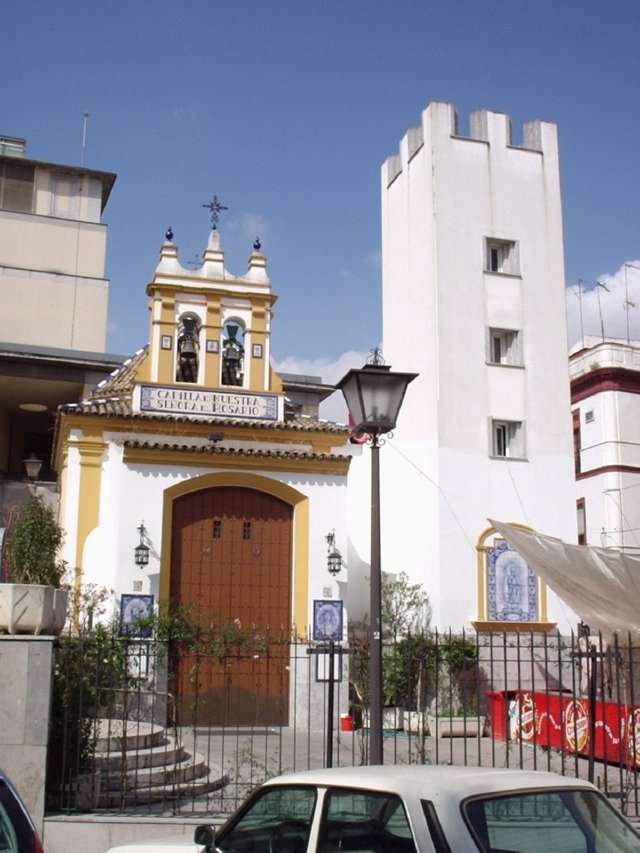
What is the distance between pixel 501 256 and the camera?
23938mm

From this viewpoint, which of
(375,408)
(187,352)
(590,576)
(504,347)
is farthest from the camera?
(504,347)

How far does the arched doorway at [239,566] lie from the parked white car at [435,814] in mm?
12619

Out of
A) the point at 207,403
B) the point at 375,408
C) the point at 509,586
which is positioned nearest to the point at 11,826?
the point at 375,408

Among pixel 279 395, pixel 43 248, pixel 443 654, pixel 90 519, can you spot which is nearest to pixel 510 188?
pixel 279 395

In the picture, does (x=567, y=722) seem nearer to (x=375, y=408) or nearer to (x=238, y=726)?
(x=238, y=726)

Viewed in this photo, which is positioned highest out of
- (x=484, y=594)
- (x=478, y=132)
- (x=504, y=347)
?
(x=478, y=132)

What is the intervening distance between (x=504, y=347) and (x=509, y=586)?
5.82 m

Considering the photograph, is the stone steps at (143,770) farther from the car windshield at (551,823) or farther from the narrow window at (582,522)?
the narrow window at (582,522)

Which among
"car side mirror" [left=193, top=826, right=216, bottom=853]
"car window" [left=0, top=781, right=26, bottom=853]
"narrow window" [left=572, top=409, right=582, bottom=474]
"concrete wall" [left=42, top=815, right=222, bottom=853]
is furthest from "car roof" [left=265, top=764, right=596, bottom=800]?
"narrow window" [left=572, top=409, right=582, bottom=474]

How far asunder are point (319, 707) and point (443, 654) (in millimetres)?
3580

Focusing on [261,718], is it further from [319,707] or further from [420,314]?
[420,314]

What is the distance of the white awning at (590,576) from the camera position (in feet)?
53.0

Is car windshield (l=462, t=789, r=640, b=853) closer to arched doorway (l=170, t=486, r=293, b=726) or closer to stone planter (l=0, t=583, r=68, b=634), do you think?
stone planter (l=0, t=583, r=68, b=634)

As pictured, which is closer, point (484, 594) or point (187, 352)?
point (187, 352)
